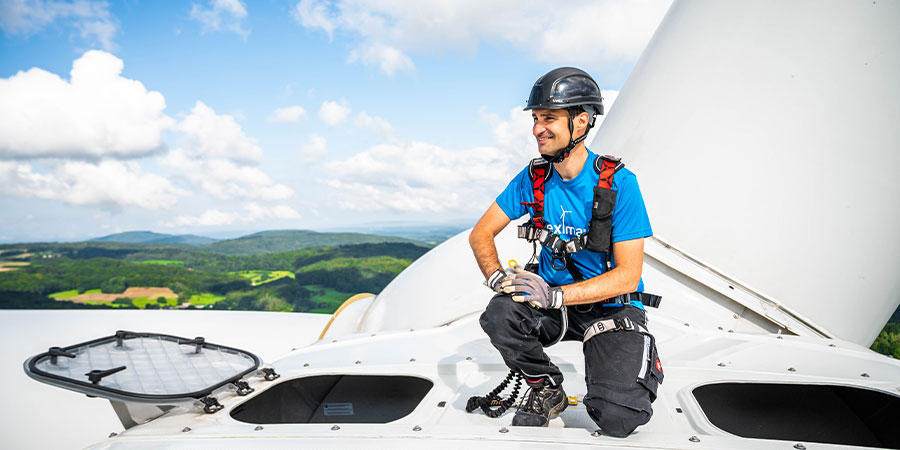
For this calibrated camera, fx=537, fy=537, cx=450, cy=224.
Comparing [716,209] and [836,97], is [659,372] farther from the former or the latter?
[836,97]

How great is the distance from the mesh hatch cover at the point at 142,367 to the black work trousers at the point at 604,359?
1.41 metres

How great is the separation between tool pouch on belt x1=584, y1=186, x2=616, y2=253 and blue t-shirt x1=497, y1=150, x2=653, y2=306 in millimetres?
37

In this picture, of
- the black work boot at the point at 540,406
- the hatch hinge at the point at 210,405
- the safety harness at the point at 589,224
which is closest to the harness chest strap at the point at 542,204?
the safety harness at the point at 589,224

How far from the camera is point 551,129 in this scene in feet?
7.54

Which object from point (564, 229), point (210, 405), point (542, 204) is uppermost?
point (542, 204)

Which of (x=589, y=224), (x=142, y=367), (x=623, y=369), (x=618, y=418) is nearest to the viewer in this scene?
(x=618, y=418)

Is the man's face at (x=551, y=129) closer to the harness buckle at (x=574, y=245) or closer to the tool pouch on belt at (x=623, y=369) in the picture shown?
the harness buckle at (x=574, y=245)

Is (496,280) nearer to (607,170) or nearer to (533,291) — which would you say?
(533,291)

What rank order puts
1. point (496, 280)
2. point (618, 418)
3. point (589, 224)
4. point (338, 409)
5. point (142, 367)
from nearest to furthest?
point (618, 418)
point (589, 224)
point (496, 280)
point (142, 367)
point (338, 409)

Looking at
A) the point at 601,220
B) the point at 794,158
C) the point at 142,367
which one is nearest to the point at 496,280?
the point at 601,220

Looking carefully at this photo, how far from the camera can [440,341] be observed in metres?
3.36

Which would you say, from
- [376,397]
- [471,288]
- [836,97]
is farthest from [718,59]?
[376,397]

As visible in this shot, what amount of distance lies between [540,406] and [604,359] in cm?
33

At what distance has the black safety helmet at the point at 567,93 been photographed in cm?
223
